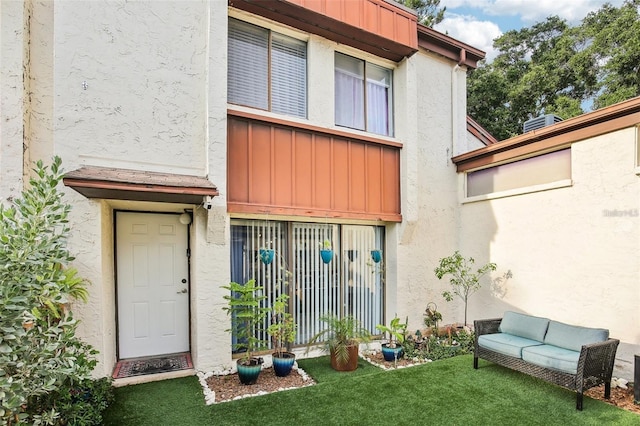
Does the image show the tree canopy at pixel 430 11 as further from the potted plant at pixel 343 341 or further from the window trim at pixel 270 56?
the potted plant at pixel 343 341

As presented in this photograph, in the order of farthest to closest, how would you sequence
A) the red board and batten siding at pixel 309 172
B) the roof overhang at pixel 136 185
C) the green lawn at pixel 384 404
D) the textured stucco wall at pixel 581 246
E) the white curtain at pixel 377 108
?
the white curtain at pixel 377 108
the red board and batten siding at pixel 309 172
the textured stucco wall at pixel 581 246
the roof overhang at pixel 136 185
the green lawn at pixel 384 404

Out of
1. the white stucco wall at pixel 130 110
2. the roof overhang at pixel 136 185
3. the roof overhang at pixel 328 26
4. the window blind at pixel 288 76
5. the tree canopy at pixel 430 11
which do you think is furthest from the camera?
the tree canopy at pixel 430 11

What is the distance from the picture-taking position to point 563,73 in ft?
59.5

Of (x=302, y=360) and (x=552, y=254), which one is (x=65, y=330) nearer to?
(x=302, y=360)

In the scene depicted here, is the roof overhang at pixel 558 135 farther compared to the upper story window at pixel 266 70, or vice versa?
the upper story window at pixel 266 70

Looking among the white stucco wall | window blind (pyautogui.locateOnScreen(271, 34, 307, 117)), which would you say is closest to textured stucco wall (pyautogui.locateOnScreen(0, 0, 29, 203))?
the white stucco wall

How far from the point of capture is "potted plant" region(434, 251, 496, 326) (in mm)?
7467

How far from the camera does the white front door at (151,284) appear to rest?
6.01 m

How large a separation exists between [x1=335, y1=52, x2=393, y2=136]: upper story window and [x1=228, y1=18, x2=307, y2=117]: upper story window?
2.84 feet

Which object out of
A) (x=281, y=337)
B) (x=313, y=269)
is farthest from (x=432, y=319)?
(x=281, y=337)

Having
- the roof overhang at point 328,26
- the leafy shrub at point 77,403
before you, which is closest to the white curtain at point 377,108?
the roof overhang at point 328,26

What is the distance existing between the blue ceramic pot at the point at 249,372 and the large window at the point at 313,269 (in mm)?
1056

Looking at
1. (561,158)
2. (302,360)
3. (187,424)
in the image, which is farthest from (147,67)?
(561,158)

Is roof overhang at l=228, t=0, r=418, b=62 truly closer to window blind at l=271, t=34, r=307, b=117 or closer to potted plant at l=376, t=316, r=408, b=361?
window blind at l=271, t=34, r=307, b=117
